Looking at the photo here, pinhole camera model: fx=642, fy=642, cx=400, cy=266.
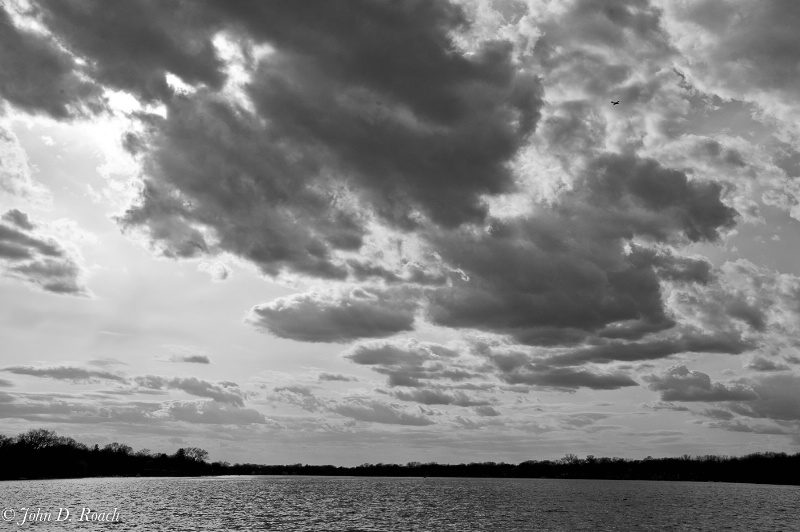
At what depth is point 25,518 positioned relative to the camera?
111438mm

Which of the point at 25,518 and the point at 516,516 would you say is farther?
the point at 516,516

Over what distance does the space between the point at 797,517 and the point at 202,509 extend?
448 feet

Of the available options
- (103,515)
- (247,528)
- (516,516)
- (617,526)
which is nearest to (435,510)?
(516,516)

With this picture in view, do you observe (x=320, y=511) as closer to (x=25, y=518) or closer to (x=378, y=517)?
(x=378, y=517)

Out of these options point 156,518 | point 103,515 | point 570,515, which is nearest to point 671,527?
point 570,515

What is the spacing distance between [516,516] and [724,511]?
203 feet

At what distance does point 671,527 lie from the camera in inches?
4724

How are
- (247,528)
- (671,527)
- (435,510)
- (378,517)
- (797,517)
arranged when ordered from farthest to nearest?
(435,510) < (797,517) < (378,517) < (671,527) < (247,528)

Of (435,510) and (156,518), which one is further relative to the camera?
(435,510)

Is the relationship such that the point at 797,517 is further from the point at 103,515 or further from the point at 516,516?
the point at 103,515

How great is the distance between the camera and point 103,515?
411ft

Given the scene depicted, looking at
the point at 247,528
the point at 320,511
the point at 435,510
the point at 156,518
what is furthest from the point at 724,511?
the point at 156,518

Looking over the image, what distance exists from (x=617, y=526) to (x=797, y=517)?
56.3 metres

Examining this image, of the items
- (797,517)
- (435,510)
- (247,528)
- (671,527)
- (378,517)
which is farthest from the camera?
(435,510)
